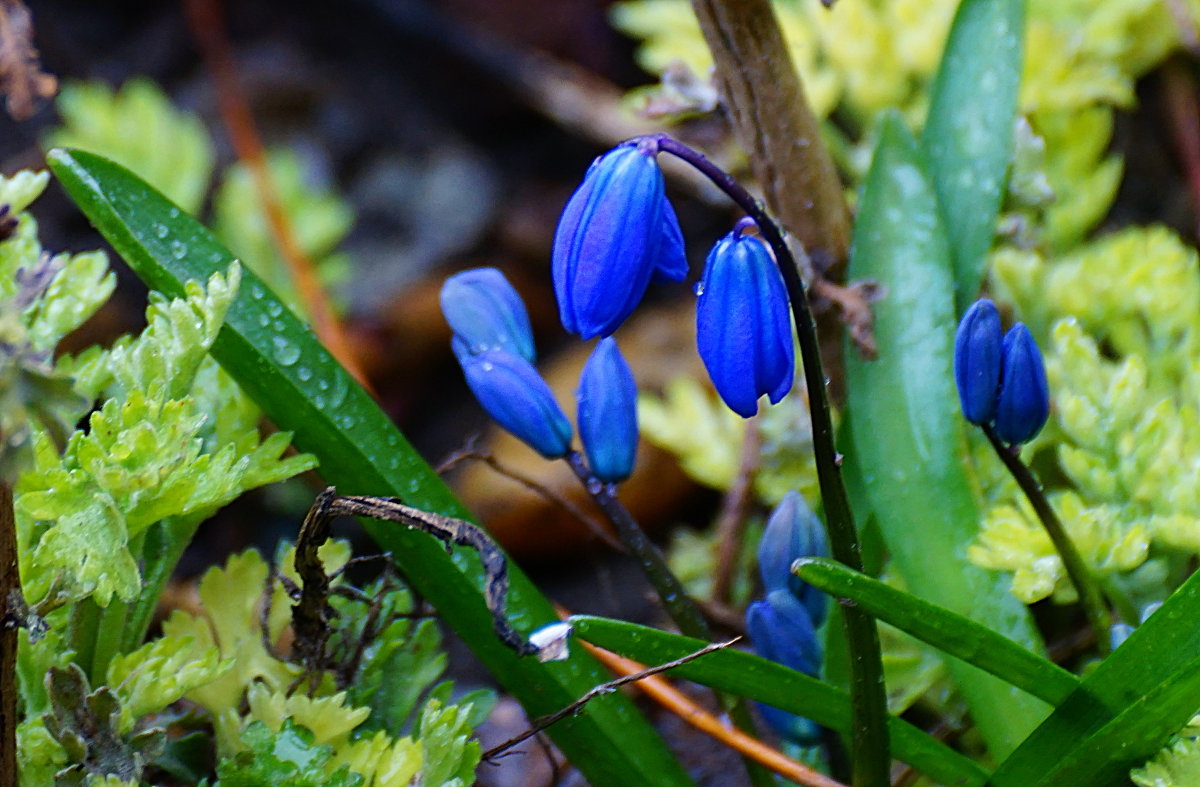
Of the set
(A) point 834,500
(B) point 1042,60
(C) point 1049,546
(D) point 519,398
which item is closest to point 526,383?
(D) point 519,398

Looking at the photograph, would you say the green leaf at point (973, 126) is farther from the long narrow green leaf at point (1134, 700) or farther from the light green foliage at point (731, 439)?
the long narrow green leaf at point (1134, 700)

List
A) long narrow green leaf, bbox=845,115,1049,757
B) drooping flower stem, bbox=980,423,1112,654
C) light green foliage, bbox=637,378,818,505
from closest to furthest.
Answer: drooping flower stem, bbox=980,423,1112,654
long narrow green leaf, bbox=845,115,1049,757
light green foliage, bbox=637,378,818,505

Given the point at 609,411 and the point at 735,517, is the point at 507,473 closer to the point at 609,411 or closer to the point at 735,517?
the point at 609,411

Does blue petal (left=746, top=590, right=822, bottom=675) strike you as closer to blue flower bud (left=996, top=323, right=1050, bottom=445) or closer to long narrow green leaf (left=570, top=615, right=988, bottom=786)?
long narrow green leaf (left=570, top=615, right=988, bottom=786)

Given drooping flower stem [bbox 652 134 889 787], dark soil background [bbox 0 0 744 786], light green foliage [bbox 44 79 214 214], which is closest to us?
drooping flower stem [bbox 652 134 889 787]

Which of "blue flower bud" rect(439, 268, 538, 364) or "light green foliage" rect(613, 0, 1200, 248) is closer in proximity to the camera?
"blue flower bud" rect(439, 268, 538, 364)

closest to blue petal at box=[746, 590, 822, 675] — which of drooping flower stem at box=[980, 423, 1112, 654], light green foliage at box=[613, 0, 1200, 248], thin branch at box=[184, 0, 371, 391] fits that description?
drooping flower stem at box=[980, 423, 1112, 654]
